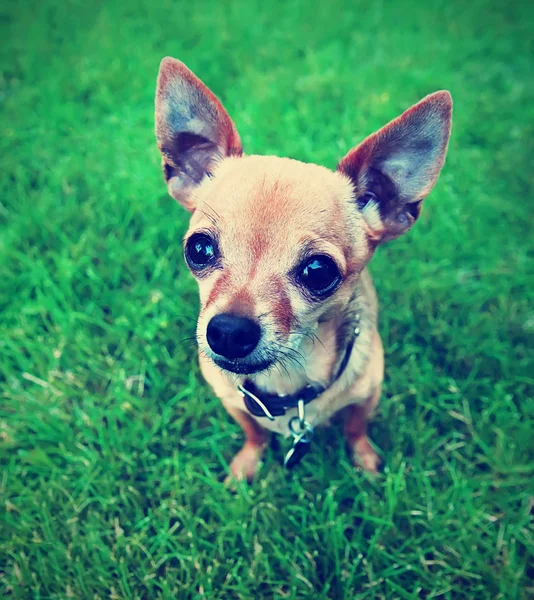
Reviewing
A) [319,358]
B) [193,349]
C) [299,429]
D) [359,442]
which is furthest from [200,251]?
[359,442]

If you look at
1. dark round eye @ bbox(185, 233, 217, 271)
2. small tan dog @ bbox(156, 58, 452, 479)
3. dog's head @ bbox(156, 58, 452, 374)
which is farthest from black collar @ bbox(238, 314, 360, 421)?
dark round eye @ bbox(185, 233, 217, 271)

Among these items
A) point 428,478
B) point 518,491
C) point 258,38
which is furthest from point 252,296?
point 258,38

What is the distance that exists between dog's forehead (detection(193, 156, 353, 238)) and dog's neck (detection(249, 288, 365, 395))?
356 millimetres

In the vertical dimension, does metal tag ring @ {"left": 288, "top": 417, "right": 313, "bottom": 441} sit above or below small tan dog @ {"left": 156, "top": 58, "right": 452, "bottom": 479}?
below

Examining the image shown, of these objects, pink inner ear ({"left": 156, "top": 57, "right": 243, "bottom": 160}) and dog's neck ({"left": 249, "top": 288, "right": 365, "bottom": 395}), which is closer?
pink inner ear ({"left": 156, "top": 57, "right": 243, "bottom": 160})

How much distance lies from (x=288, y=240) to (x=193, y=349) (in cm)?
128

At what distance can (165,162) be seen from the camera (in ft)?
6.14

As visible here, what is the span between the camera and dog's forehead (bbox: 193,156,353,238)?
1.59 m

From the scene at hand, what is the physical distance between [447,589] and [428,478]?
0.44m

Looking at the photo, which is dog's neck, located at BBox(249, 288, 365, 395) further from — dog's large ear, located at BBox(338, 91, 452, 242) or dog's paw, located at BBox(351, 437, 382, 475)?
dog's paw, located at BBox(351, 437, 382, 475)

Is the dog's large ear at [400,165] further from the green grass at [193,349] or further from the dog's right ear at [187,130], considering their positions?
the green grass at [193,349]

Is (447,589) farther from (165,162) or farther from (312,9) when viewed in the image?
(312,9)

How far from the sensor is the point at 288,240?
5.16ft

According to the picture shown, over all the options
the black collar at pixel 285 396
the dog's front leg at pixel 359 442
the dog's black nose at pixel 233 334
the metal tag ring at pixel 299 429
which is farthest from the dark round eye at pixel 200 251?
the dog's front leg at pixel 359 442
